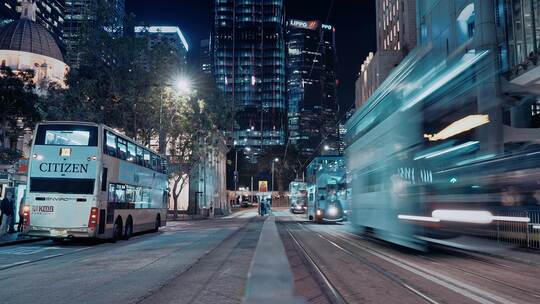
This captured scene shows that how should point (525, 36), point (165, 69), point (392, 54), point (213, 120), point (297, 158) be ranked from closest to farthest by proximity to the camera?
point (525, 36), point (165, 69), point (213, 120), point (392, 54), point (297, 158)

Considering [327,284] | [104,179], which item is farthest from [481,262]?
[104,179]

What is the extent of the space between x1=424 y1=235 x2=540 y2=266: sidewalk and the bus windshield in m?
12.3

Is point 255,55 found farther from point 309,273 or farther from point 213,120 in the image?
point 309,273

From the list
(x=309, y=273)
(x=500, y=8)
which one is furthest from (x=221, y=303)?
(x=500, y=8)

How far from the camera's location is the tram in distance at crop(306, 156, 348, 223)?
33.7m

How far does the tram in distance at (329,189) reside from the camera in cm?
3369

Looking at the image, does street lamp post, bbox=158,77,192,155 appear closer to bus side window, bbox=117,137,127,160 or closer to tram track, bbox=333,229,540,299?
bus side window, bbox=117,137,127,160

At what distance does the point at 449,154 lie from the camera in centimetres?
1112

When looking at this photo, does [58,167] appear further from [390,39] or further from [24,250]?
[390,39]

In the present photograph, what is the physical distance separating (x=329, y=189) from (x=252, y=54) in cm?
14340

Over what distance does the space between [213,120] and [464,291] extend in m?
32.5

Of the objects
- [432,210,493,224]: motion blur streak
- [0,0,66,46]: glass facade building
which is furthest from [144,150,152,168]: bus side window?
[0,0,66,46]: glass facade building

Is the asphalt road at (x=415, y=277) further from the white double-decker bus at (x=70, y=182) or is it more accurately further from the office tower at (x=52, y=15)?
the office tower at (x=52, y=15)

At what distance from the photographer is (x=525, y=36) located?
2967 cm
